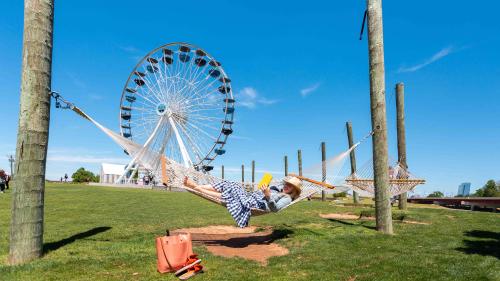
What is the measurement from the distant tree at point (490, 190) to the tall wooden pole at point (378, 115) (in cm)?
4374

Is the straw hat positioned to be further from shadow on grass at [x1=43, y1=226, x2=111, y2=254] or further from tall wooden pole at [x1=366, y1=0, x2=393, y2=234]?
shadow on grass at [x1=43, y1=226, x2=111, y2=254]

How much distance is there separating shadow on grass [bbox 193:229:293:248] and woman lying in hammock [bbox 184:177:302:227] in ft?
2.69

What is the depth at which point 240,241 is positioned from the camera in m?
8.46

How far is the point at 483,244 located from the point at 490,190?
1819 inches

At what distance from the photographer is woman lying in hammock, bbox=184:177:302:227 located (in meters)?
7.52

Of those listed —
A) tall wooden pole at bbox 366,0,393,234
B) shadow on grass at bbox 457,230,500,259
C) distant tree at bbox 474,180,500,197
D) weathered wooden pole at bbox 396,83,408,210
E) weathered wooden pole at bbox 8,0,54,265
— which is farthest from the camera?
distant tree at bbox 474,180,500,197

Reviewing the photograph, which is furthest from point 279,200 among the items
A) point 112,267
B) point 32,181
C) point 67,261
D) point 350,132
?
point 350,132

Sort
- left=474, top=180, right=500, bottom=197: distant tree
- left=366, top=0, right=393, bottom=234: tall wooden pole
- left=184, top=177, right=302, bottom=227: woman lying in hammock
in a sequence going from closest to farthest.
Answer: left=184, top=177, right=302, bottom=227: woman lying in hammock
left=366, top=0, right=393, bottom=234: tall wooden pole
left=474, top=180, right=500, bottom=197: distant tree

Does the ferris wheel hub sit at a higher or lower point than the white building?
higher

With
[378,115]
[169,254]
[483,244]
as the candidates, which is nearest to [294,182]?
[378,115]

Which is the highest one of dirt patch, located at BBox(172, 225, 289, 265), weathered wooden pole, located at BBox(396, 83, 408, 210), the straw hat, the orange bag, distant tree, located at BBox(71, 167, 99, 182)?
→ weathered wooden pole, located at BBox(396, 83, 408, 210)

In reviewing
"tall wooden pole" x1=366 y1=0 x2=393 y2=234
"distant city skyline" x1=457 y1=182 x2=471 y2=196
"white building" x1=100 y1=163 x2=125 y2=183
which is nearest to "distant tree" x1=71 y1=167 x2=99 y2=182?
"white building" x1=100 y1=163 x2=125 y2=183

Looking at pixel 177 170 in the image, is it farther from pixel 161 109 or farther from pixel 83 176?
pixel 83 176

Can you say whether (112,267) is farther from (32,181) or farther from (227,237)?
(227,237)
